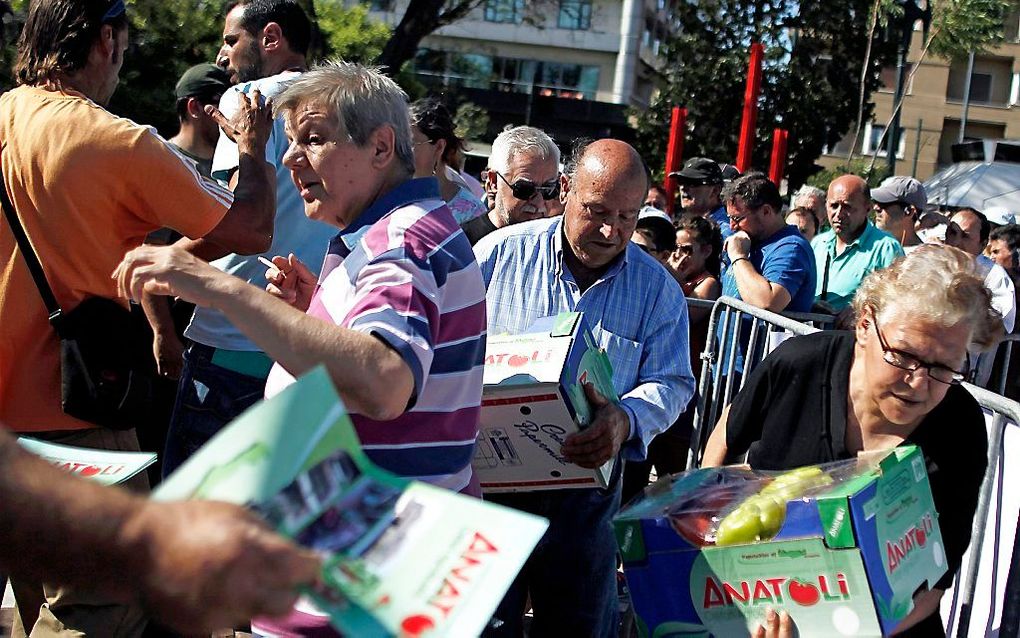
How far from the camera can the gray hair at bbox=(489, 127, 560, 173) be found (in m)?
5.08

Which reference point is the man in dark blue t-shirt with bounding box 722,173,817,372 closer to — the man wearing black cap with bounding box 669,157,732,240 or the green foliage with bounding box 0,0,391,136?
the man wearing black cap with bounding box 669,157,732,240

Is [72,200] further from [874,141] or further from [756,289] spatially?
[874,141]

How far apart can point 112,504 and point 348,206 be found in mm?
1250

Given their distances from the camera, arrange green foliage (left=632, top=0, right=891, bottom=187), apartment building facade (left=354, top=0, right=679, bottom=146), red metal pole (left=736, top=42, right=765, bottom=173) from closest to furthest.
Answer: red metal pole (left=736, top=42, right=765, bottom=173), green foliage (left=632, top=0, right=891, bottom=187), apartment building facade (left=354, top=0, right=679, bottom=146)

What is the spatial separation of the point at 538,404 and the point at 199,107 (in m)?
2.21

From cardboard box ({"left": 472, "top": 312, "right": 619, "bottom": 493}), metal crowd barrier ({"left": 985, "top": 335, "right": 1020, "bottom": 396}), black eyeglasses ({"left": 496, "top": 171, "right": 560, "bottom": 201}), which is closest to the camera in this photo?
cardboard box ({"left": 472, "top": 312, "right": 619, "bottom": 493})

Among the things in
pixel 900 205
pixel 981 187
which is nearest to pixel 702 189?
pixel 900 205

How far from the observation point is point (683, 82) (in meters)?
34.3

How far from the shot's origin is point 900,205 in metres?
8.91

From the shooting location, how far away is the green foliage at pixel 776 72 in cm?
3312

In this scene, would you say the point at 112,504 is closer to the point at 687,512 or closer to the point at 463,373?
the point at 463,373

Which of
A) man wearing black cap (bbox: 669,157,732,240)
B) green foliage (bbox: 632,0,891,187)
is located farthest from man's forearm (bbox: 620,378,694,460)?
green foliage (bbox: 632,0,891,187)

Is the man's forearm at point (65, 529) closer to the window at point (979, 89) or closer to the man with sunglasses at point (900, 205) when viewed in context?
the man with sunglasses at point (900, 205)

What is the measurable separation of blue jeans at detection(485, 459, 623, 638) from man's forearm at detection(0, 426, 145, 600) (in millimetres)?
2258
